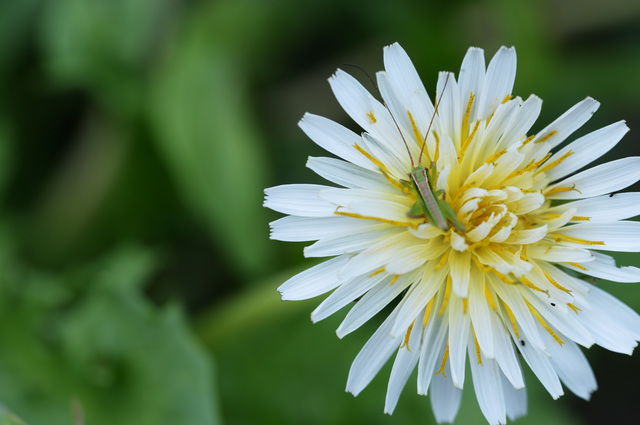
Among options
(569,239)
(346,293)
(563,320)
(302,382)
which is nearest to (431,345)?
(346,293)

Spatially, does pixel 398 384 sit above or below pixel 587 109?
below

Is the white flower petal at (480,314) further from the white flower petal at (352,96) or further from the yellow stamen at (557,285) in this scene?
the white flower petal at (352,96)

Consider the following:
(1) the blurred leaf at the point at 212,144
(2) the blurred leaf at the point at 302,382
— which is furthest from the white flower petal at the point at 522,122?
(1) the blurred leaf at the point at 212,144

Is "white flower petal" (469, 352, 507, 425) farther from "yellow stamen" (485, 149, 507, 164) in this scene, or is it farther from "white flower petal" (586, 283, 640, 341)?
"yellow stamen" (485, 149, 507, 164)

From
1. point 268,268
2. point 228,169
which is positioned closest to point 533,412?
point 268,268

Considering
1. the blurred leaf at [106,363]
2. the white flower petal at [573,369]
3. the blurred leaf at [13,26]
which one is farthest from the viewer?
the blurred leaf at [13,26]

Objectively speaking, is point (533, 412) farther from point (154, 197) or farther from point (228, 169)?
point (154, 197)

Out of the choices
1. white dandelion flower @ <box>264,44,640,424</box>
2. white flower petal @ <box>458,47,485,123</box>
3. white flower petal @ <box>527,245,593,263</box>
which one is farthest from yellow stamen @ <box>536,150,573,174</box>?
white flower petal @ <box>458,47,485,123</box>
